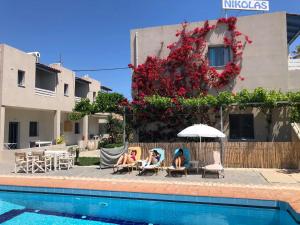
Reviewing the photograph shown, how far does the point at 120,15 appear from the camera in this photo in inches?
981

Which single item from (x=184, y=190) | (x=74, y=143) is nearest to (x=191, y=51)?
(x=184, y=190)

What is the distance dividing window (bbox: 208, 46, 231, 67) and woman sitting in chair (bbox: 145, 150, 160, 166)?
7823mm

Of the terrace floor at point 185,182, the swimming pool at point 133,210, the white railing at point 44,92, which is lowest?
the swimming pool at point 133,210

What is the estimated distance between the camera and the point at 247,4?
20219mm

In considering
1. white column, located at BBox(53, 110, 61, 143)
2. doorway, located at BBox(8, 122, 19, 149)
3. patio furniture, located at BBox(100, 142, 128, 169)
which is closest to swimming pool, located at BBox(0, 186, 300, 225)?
patio furniture, located at BBox(100, 142, 128, 169)

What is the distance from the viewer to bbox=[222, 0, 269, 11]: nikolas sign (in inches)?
786

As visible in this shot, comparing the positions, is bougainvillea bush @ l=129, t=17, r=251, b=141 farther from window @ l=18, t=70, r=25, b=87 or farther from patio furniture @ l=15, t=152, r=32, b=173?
window @ l=18, t=70, r=25, b=87

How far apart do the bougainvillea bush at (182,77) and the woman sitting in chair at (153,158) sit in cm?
398

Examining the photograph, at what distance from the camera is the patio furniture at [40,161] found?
1573 cm

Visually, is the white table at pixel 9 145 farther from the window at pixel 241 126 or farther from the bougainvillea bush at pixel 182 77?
the window at pixel 241 126

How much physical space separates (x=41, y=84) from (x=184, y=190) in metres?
21.5

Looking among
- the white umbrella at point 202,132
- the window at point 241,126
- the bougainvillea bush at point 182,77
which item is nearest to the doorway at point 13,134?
the bougainvillea bush at point 182,77

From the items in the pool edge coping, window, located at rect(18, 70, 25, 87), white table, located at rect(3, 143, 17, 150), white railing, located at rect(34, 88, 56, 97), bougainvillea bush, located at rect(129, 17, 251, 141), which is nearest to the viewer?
the pool edge coping

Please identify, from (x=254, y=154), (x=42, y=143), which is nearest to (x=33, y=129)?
(x=42, y=143)
